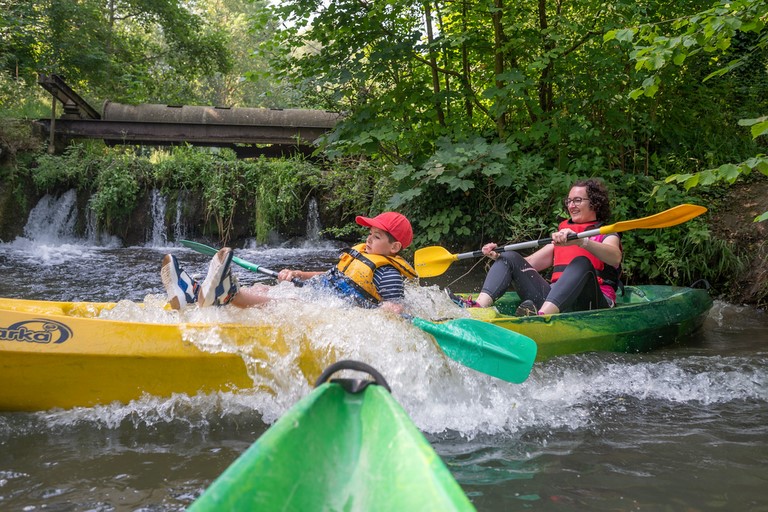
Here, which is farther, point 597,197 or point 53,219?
point 53,219

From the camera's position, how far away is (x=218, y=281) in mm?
3258

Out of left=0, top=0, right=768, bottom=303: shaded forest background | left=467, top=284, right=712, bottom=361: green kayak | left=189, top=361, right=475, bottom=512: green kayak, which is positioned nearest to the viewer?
left=189, top=361, right=475, bottom=512: green kayak

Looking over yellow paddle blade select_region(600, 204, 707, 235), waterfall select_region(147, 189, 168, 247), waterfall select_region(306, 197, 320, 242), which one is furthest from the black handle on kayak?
waterfall select_region(147, 189, 168, 247)

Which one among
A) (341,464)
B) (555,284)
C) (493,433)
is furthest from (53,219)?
(341,464)

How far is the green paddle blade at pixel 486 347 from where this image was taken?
293 centimetres

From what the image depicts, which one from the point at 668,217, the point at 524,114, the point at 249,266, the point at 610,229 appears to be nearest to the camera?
the point at 610,229

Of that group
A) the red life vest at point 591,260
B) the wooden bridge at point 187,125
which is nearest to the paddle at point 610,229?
the red life vest at point 591,260

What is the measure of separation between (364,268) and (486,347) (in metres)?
1.01

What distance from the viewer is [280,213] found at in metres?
9.55

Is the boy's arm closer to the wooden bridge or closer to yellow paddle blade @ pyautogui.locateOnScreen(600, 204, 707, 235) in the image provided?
yellow paddle blade @ pyautogui.locateOnScreen(600, 204, 707, 235)

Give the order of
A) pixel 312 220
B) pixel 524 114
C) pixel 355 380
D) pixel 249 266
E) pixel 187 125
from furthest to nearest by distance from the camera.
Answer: pixel 187 125 < pixel 312 220 < pixel 524 114 < pixel 249 266 < pixel 355 380

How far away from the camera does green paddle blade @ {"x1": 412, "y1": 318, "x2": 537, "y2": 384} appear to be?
2926mm

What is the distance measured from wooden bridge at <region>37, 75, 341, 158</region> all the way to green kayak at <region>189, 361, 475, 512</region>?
33.1 feet

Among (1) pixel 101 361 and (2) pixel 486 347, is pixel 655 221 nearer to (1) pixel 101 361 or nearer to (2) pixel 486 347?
(2) pixel 486 347
